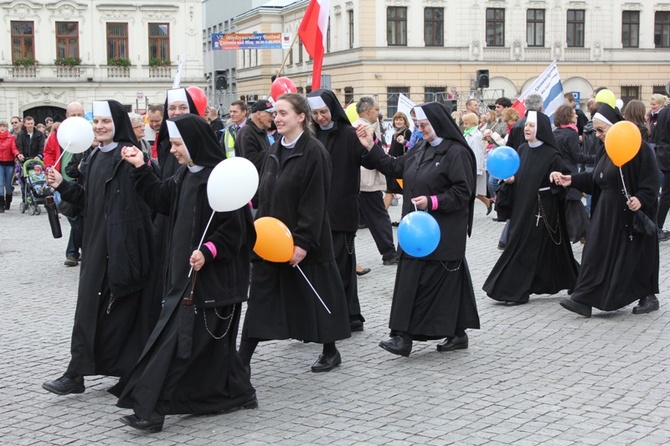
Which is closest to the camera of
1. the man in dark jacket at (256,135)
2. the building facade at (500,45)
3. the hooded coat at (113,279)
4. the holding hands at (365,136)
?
the hooded coat at (113,279)

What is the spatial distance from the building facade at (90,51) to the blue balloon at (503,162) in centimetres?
3868

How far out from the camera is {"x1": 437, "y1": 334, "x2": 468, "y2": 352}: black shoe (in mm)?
8031

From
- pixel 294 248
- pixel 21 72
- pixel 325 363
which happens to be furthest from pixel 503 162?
pixel 21 72

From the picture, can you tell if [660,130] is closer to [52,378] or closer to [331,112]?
[331,112]

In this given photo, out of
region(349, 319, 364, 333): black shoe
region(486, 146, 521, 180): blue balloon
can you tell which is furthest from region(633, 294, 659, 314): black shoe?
region(349, 319, 364, 333): black shoe

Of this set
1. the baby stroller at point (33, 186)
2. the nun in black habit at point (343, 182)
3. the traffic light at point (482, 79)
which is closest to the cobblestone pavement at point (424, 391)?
the nun in black habit at point (343, 182)

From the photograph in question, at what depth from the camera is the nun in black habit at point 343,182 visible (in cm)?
841

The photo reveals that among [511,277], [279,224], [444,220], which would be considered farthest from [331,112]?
[511,277]

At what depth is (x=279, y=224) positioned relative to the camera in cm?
677

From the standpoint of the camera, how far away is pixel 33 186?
781 inches

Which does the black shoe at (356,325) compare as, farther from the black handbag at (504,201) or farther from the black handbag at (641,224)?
the black handbag at (641,224)

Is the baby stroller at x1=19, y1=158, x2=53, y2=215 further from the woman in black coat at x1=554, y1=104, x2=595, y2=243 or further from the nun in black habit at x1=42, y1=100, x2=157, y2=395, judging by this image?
the nun in black habit at x1=42, y1=100, x2=157, y2=395

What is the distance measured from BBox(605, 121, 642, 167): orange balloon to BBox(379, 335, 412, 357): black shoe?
8.41ft

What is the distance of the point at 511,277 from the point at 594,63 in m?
46.4
